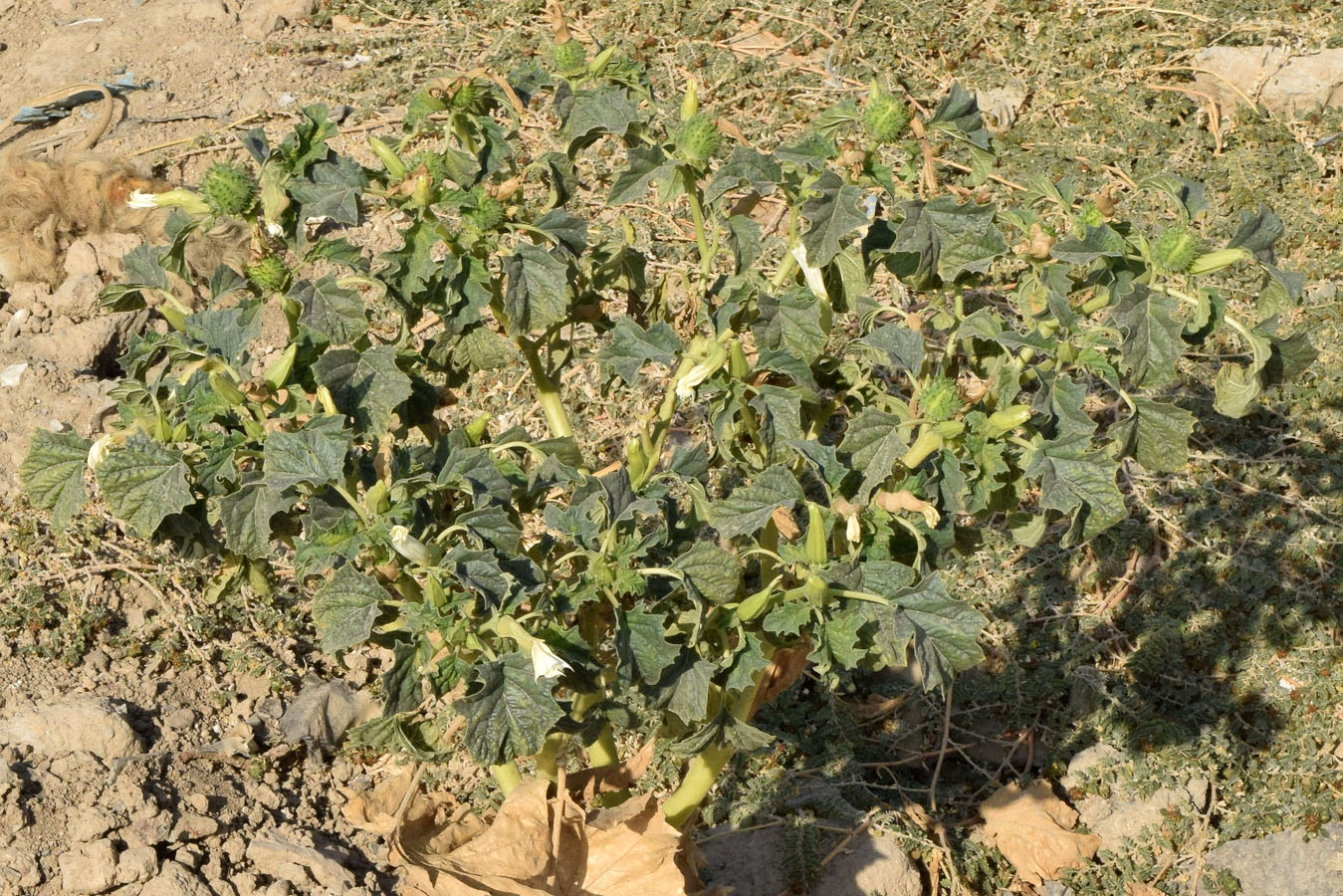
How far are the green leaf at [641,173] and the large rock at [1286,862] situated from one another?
2.29 metres

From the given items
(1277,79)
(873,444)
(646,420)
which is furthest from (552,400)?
(1277,79)

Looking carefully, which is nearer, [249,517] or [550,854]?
[249,517]

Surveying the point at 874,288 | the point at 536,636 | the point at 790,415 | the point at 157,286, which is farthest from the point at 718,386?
the point at 874,288

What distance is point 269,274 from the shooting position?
2.27m

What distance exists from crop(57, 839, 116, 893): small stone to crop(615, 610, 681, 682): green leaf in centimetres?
154

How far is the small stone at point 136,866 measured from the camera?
2898mm

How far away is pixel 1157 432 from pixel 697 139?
2.98 feet

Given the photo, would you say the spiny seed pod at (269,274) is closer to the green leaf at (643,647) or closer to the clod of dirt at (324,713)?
the green leaf at (643,647)

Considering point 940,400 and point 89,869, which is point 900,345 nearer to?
point 940,400

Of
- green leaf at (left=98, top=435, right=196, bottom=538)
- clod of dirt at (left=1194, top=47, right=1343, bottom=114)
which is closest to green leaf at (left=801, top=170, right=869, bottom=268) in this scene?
green leaf at (left=98, top=435, right=196, bottom=538)

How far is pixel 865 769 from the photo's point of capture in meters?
3.70

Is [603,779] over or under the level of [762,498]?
under

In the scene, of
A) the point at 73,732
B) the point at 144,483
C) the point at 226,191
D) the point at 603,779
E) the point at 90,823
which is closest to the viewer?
the point at 144,483

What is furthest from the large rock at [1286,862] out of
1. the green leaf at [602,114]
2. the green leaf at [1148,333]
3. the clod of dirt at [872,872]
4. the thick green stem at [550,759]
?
the green leaf at [602,114]
